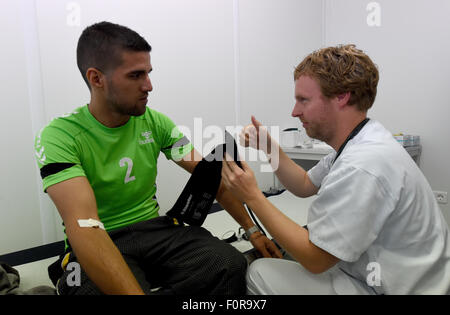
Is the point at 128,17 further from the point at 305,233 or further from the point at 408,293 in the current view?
the point at 408,293

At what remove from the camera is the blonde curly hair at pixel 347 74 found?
90cm

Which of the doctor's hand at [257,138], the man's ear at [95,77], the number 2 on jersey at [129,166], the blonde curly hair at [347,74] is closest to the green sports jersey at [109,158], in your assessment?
the number 2 on jersey at [129,166]

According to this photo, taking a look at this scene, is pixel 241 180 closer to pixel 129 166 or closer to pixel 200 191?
pixel 200 191

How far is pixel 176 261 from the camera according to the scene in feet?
3.43

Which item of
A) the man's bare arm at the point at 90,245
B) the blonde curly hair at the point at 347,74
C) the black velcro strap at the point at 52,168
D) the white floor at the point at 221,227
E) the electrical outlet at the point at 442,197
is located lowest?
the electrical outlet at the point at 442,197

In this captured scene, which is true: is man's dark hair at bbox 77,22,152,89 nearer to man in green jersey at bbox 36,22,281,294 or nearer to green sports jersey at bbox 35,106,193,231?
man in green jersey at bbox 36,22,281,294

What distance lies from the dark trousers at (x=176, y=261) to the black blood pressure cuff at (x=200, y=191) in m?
A: 0.05

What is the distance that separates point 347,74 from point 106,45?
2.64ft

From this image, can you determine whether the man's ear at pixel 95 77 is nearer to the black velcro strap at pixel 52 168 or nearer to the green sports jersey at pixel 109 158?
the green sports jersey at pixel 109 158

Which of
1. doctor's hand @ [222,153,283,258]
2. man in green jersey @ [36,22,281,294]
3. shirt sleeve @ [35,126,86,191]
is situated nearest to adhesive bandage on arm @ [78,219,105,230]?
man in green jersey @ [36,22,281,294]

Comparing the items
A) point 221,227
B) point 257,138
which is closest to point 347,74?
point 257,138

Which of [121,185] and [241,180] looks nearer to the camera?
[241,180]

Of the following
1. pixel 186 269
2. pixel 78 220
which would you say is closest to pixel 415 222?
pixel 186 269

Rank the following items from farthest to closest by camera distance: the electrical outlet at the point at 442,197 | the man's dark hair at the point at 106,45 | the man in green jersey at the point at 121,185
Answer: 1. the electrical outlet at the point at 442,197
2. the man's dark hair at the point at 106,45
3. the man in green jersey at the point at 121,185
